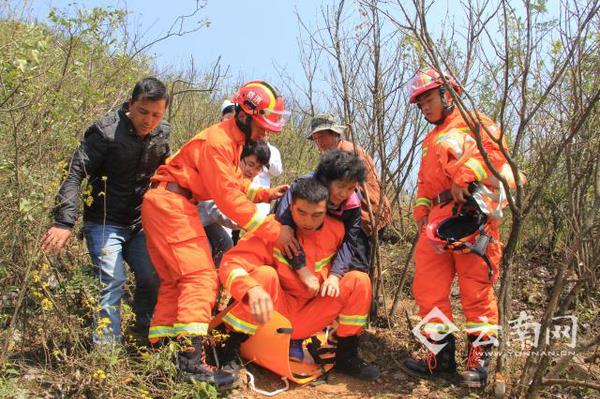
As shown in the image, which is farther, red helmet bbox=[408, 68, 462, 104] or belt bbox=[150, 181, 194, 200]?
red helmet bbox=[408, 68, 462, 104]

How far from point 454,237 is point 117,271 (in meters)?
2.03

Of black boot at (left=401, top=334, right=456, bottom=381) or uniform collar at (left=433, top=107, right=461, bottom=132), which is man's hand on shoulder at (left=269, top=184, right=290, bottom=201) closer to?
uniform collar at (left=433, top=107, right=461, bottom=132)

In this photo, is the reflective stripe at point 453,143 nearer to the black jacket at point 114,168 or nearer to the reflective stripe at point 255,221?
the reflective stripe at point 255,221

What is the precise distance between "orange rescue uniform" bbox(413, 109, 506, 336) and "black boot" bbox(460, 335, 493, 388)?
0.10 metres

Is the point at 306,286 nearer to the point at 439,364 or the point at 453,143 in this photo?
the point at 439,364

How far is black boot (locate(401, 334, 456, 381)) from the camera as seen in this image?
3.62m

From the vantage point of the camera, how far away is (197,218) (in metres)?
3.40

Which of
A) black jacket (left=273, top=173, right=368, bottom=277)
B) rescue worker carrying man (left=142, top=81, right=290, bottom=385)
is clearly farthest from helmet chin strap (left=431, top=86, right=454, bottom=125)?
rescue worker carrying man (left=142, top=81, right=290, bottom=385)

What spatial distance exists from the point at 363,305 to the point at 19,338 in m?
2.06

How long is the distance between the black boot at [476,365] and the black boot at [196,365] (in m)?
1.41

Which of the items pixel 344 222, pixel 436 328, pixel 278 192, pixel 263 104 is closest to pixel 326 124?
pixel 278 192

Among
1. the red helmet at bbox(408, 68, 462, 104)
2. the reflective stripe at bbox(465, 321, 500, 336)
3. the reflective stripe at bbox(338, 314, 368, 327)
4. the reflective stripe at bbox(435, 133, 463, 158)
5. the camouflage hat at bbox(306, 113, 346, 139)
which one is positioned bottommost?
the reflective stripe at bbox(338, 314, 368, 327)

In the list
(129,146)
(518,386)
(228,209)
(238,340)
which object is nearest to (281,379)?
(238,340)

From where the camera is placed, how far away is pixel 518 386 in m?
3.10
